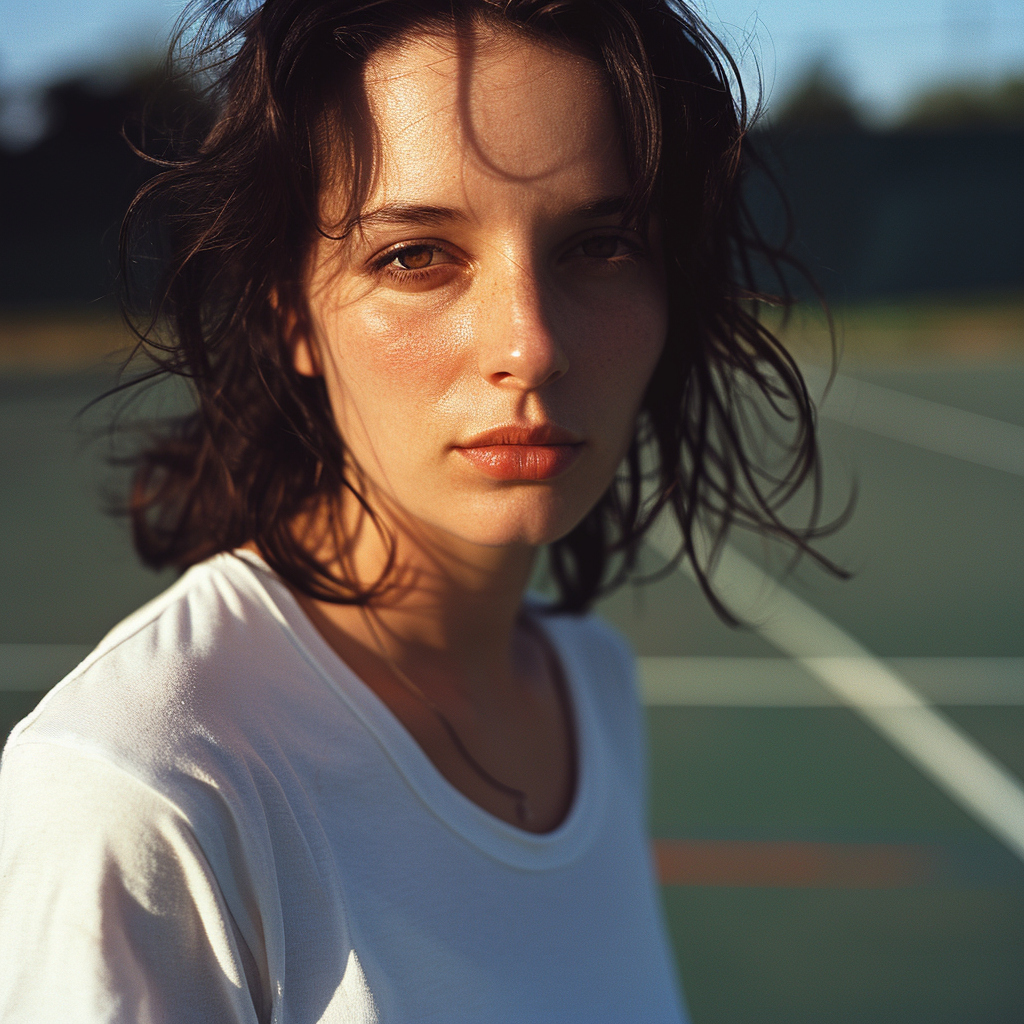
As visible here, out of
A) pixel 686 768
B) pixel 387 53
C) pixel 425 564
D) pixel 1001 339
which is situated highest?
pixel 1001 339

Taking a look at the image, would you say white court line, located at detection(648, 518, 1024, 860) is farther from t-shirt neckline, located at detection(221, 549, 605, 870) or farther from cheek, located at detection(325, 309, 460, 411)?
cheek, located at detection(325, 309, 460, 411)

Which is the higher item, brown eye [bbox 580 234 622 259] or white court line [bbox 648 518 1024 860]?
brown eye [bbox 580 234 622 259]

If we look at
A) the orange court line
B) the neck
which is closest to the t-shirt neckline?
the neck

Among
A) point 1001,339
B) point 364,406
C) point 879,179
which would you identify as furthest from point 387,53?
point 879,179

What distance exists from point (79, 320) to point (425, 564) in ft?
70.6

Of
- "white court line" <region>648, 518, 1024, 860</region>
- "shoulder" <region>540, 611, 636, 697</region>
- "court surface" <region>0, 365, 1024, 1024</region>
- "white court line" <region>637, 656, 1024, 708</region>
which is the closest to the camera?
"shoulder" <region>540, 611, 636, 697</region>

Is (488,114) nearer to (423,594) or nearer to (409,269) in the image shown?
(409,269)

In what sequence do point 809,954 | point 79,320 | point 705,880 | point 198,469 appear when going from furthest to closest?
point 79,320 → point 705,880 → point 809,954 → point 198,469

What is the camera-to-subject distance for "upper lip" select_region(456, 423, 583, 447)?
1.35m

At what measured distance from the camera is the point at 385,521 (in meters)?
1.60

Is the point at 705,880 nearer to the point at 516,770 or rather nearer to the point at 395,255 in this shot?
the point at 516,770

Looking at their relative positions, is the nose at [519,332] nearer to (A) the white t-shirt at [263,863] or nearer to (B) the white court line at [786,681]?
(A) the white t-shirt at [263,863]

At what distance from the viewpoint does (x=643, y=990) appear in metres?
1.53

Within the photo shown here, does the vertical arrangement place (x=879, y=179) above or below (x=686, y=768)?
above
